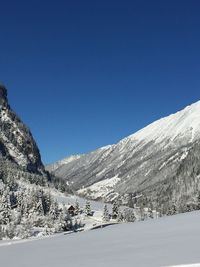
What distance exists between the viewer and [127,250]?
16516mm

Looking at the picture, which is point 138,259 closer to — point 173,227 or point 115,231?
point 173,227

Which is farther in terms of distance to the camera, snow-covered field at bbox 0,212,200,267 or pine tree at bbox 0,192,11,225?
pine tree at bbox 0,192,11,225

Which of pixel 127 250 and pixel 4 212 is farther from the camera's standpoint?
pixel 4 212

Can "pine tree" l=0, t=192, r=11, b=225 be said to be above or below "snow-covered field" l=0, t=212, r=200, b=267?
above

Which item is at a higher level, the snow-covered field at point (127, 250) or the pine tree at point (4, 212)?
the pine tree at point (4, 212)

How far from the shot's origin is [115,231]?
23797 millimetres

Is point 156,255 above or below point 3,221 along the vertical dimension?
below

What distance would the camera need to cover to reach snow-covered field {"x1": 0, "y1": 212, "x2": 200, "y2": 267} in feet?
46.3

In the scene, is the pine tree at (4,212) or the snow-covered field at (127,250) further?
the pine tree at (4,212)

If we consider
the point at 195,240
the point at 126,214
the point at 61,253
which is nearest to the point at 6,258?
the point at 61,253

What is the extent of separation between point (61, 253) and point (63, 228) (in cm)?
12501

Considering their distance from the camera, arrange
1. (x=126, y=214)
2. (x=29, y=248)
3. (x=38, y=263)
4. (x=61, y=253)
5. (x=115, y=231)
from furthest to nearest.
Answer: (x=126, y=214), (x=115, y=231), (x=29, y=248), (x=61, y=253), (x=38, y=263)

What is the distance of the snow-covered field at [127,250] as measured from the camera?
14.1 metres

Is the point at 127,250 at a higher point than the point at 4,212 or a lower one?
lower
